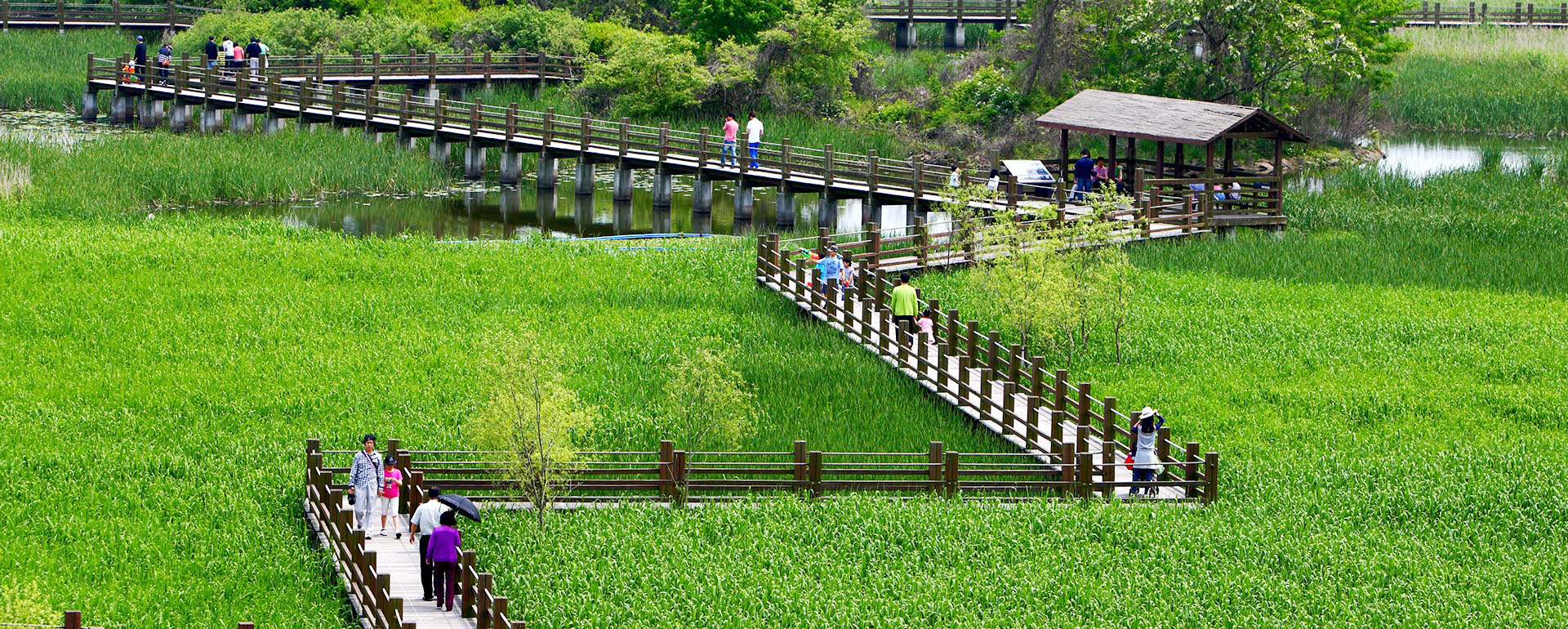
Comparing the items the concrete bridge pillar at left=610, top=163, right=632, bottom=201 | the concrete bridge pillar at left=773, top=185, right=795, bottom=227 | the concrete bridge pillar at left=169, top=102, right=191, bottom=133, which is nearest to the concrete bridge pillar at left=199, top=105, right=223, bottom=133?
the concrete bridge pillar at left=169, top=102, right=191, bottom=133

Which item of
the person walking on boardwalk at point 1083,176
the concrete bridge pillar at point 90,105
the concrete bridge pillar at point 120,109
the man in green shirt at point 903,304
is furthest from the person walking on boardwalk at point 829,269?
the concrete bridge pillar at point 90,105

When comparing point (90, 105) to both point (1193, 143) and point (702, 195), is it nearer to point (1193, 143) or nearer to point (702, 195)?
point (702, 195)

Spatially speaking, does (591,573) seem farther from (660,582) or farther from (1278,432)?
(1278,432)

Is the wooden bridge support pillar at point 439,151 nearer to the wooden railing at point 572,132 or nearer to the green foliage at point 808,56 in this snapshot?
the wooden railing at point 572,132

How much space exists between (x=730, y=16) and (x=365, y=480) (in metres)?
42.3

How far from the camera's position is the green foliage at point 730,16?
62812 mm

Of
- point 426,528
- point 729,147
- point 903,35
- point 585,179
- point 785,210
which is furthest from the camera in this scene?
point 903,35

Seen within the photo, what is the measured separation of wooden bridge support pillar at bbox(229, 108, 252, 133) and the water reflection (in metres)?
7.77

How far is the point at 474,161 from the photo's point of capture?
5622cm

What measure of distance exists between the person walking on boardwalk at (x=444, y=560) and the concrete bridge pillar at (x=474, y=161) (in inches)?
1448

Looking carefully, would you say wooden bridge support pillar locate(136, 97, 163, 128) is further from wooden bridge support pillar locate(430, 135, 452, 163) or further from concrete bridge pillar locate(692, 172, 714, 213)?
concrete bridge pillar locate(692, 172, 714, 213)

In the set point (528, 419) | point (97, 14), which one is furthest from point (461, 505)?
point (97, 14)

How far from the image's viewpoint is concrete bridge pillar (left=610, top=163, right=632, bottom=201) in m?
53.5

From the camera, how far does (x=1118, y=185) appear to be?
151 feet
